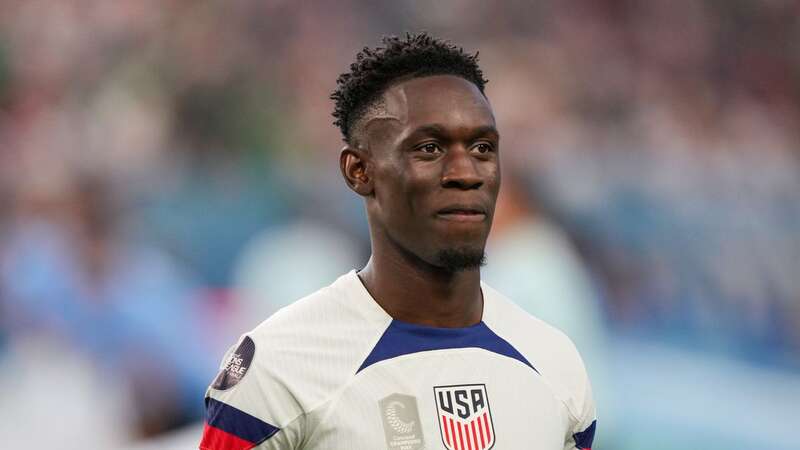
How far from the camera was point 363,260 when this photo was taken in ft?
14.2

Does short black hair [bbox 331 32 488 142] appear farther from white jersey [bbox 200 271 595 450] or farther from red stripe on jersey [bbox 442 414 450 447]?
red stripe on jersey [bbox 442 414 450 447]

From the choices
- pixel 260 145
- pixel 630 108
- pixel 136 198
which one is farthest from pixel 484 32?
pixel 136 198

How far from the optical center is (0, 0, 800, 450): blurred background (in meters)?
4.01

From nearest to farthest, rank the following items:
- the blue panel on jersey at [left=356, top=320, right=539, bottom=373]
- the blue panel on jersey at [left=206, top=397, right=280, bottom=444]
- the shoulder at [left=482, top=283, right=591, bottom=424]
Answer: the blue panel on jersey at [left=206, top=397, right=280, bottom=444]
the blue panel on jersey at [left=356, top=320, right=539, bottom=373]
the shoulder at [left=482, top=283, right=591, bottom=424]

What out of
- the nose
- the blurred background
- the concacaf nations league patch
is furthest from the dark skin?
the blurred background

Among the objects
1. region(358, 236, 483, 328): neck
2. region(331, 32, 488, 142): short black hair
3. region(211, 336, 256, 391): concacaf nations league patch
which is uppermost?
region(331, 32, 488, 142): short black hair

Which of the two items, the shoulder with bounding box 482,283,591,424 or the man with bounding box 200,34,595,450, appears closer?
the man with bounding box 200,34,595,450

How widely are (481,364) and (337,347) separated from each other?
0.90 ft

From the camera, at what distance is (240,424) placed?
1855 millimetres

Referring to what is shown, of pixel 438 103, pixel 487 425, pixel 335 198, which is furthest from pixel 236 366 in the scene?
pixel 335 198

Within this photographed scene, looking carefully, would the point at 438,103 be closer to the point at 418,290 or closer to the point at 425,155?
the point at 425,155

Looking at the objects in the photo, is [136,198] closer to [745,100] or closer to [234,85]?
[234,85]

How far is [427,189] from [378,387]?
361 mm

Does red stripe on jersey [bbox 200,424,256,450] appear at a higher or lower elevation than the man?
lower
